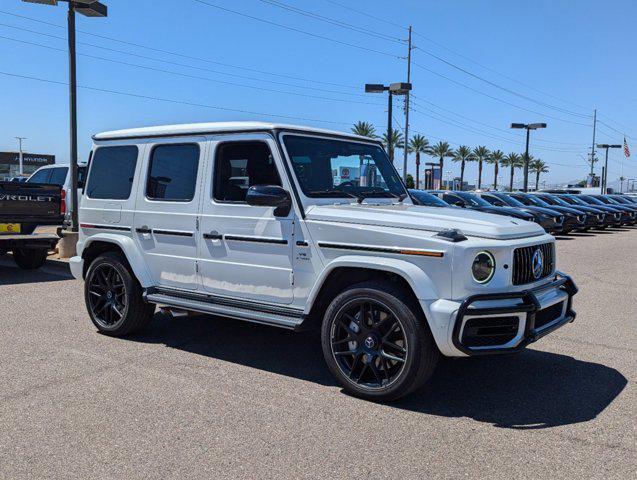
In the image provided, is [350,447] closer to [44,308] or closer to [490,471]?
[490,471]

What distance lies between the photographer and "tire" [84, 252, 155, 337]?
5.89 metres

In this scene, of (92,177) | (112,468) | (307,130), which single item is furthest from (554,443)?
(92,177)

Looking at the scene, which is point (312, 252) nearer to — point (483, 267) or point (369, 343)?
point (369, 343)

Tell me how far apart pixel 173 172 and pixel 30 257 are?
21.8 feet

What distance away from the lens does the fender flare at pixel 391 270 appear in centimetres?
403

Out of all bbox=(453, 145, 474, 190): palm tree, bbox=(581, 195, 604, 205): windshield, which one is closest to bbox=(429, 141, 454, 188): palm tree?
bbox=(453, 145, 474, 190): palm tree

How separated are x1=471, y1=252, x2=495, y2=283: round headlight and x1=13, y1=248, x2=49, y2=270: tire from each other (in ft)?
29.5

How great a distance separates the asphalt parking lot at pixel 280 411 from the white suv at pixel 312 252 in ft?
1.44

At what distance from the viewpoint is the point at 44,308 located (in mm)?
7539

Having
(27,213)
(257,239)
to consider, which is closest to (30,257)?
(27,213)

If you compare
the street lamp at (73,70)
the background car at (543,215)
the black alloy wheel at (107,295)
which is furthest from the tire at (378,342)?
the background car at (543,215)

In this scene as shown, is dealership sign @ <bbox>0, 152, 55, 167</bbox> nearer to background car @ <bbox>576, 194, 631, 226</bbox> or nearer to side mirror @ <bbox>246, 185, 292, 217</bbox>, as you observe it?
background car @ <bbox>576, 194, 631, 226</bbox>

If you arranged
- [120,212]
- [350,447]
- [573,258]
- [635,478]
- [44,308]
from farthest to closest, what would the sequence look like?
[573,258]
[44,308]
[120,212]
[350,447]
[635,478]

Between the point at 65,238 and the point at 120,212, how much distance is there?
6637 mm
